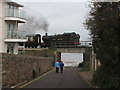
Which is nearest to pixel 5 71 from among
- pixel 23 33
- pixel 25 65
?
pixel 25 65

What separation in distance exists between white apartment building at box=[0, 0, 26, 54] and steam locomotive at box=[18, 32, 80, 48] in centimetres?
1707

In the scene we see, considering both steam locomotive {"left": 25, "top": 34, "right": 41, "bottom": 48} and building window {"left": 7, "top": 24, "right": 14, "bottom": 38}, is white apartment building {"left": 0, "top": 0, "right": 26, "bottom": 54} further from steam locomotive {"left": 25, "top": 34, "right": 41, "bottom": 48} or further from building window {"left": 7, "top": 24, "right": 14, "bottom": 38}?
steam locomotive {"left": 25, "top": 34, "right": 41, "bottom": 48}

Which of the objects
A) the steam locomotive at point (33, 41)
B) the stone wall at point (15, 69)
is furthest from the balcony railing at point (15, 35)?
the steam locomotive at point (33, 41)

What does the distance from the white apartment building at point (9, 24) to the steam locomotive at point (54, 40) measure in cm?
1707

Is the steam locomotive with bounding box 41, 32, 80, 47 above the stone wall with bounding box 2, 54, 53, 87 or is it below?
above

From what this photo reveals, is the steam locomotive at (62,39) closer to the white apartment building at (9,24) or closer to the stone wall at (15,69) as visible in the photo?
the white apartment building at (9,24)

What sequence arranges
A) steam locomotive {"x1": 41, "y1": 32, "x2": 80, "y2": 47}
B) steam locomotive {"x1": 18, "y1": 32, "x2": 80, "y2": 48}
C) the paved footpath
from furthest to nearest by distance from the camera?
1. steam locomotive {"x1": 41, "y1": 32, "x2": 80, "y2": 47}
2. steam locomotive {"x1": 18, "y1": 32, "x2": 80, "y2": 48}
3. the paved footpath

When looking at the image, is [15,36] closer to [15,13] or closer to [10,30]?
[10,30]

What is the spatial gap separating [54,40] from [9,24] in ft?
68.1

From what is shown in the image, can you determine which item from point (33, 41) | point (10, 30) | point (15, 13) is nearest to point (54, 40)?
point (33, 41)

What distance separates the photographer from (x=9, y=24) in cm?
3453

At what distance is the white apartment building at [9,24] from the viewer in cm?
3288

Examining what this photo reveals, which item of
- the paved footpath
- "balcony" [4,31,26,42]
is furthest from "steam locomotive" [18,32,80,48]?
the paved footpath

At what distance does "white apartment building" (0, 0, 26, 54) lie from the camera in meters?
32.9
